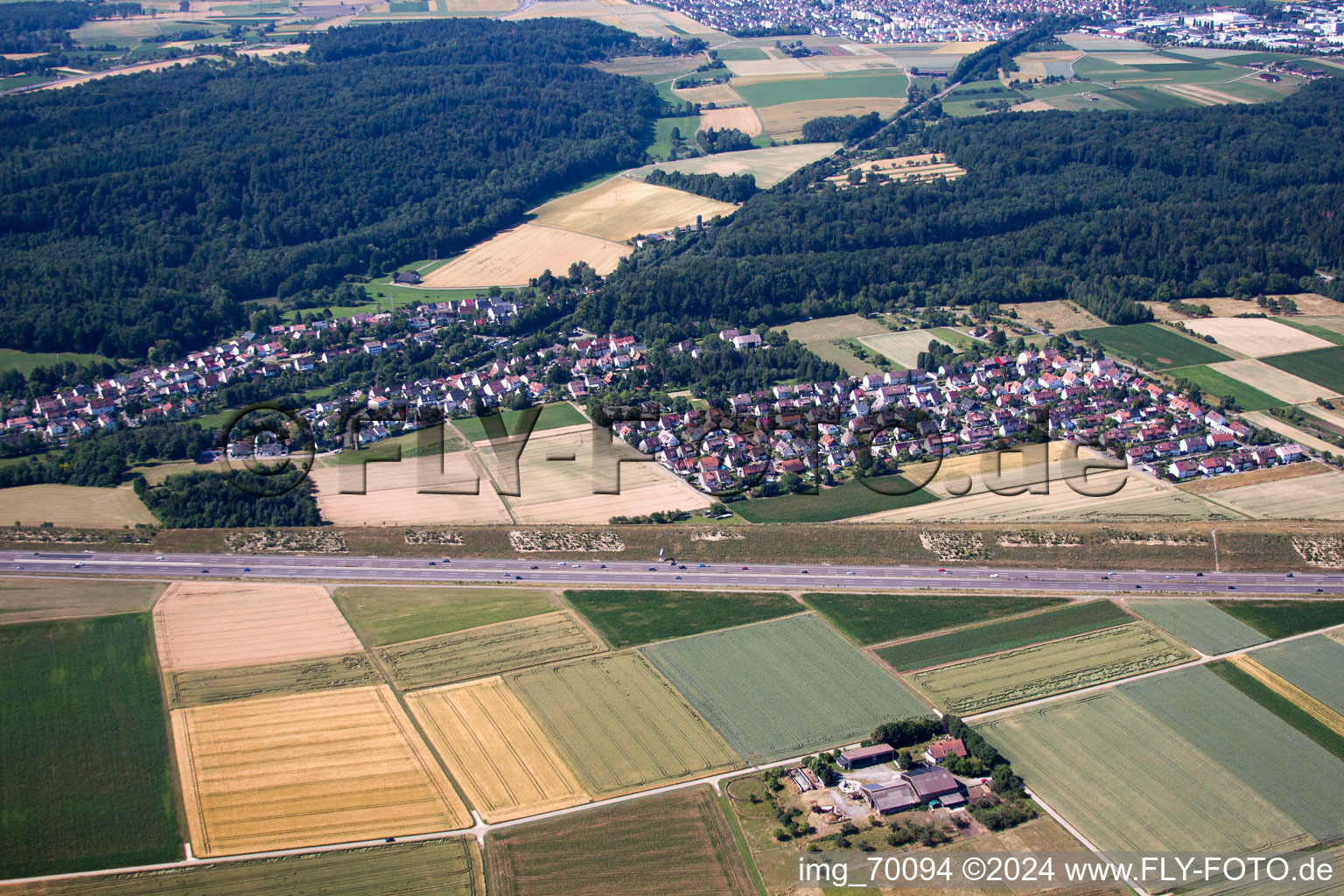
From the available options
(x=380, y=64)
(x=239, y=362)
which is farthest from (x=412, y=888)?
(x=380, y=64)

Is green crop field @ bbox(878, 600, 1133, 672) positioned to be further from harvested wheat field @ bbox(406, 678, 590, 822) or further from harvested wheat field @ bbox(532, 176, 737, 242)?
harvested wheat field @ bbox(532, 176, 737, 242)

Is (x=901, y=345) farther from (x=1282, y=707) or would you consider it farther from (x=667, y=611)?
(x=1282, y=707)

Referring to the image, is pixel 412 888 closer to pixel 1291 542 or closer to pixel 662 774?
pixel 662 774

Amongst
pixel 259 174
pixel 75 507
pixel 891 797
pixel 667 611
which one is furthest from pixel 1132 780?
pixel 259 174

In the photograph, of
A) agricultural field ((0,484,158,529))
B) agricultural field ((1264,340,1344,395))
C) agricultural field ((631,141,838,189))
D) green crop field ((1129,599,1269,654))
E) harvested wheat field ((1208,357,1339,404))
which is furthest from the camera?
agricultural field ((631,141,838,189))

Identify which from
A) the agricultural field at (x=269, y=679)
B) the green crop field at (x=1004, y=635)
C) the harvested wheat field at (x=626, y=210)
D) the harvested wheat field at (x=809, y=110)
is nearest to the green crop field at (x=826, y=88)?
the harvested wheat field at (x=809, y=110)

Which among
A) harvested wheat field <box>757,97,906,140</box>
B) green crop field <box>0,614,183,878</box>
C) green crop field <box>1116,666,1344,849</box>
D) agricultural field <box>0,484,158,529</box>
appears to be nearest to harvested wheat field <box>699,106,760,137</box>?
harvested wheat field <box>757,97,906,140</box>
